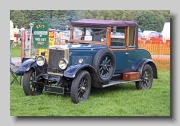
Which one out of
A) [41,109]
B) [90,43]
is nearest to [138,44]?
[90,43]

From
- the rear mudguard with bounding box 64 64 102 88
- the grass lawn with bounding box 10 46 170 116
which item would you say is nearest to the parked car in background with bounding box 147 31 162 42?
the grass lawn with bounding box 10 46 170 116

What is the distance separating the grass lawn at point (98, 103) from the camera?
727 cm

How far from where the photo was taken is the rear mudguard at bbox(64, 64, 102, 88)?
7441mm

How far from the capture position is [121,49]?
864 centimetres

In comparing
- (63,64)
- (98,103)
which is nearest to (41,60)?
(63,64)

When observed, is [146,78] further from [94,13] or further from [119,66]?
[94,13]

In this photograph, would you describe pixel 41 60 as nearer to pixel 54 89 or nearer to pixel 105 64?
pixel 54 89

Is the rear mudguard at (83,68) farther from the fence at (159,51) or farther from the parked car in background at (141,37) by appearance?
the parked car in background at (141,37)

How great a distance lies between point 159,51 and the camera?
Answer: 9.15 metres

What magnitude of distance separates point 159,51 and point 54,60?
2.53m

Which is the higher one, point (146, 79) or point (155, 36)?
point (155, 36)

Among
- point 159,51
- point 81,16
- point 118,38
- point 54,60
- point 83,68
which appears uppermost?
point 81,16

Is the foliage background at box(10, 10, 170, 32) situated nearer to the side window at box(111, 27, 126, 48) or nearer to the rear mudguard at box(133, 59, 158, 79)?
the side window at box(111, 27, 126, 48)

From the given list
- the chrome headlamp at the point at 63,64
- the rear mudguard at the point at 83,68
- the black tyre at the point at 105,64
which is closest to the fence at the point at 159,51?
the black tyre at the point at 105,64
